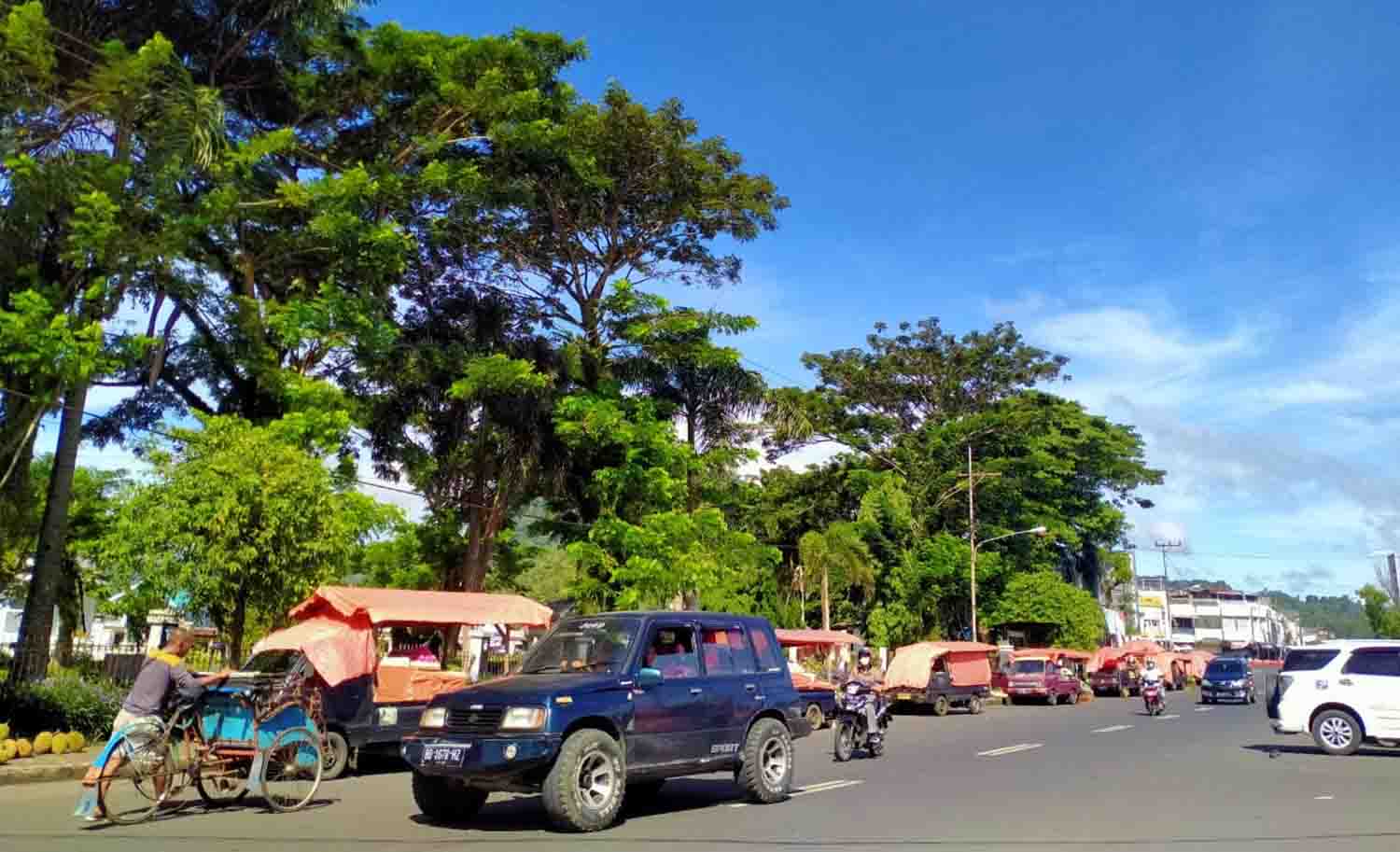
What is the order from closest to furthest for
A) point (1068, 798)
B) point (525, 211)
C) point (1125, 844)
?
point (1125, 844) → point (1068, 798) → point (525, 211)

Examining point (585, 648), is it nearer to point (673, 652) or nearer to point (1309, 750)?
point (673, 652)

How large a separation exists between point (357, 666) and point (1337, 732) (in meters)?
15.0

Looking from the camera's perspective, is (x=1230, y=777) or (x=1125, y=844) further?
(x=1230, y=777)

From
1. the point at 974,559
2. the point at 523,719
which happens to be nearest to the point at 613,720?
the point at 523,719

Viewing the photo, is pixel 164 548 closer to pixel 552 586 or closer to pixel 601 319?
pixel 601 319

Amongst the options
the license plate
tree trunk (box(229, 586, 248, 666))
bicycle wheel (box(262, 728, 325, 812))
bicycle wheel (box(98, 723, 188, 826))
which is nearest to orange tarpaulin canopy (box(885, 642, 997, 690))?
tree trunk (box(229, 586, 248, 666))

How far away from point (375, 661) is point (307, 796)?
14.9 ft

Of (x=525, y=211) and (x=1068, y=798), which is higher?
(x=525, y=211)

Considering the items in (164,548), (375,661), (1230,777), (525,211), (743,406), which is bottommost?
(1230,777)

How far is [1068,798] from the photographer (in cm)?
1180

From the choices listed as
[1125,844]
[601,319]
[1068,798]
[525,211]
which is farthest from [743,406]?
[1125,844]

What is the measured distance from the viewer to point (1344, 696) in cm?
1669

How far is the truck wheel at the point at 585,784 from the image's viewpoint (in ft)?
29.5

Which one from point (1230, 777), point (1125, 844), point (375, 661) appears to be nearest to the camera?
point (1125, 844)
